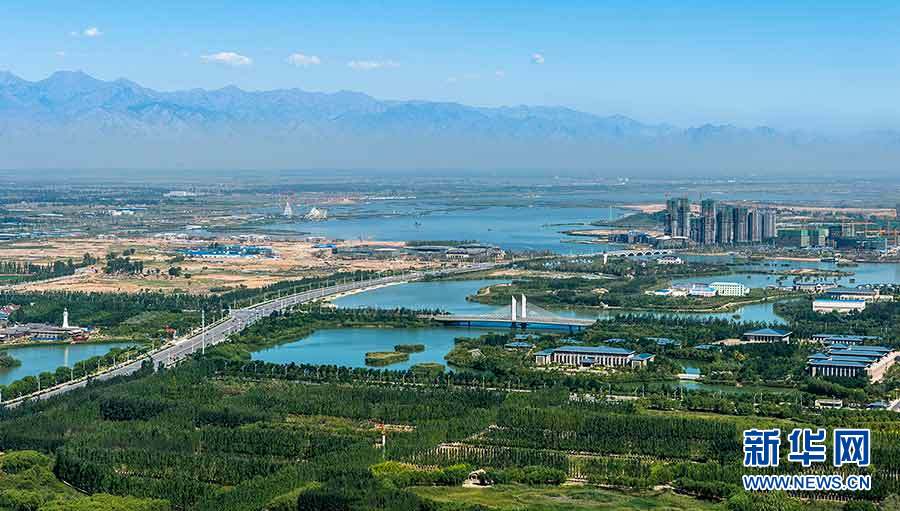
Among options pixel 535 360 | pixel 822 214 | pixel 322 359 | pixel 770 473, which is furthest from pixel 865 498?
pixel 822 214

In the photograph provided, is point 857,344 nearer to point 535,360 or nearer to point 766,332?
point 766,332

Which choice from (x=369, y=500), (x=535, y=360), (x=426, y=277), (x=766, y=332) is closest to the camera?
(x=369, y=500)

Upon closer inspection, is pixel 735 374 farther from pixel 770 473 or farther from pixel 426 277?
pixel 426 277

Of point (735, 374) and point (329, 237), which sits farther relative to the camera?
point (329, 237)

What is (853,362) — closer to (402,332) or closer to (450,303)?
(402,332)

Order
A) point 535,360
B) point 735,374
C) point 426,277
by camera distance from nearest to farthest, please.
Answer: point 735,374
point 535,360
point 426,277

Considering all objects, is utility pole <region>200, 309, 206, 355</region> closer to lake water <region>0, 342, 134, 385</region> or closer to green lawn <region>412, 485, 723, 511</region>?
lake water <region>0, 342, 134, 385</region>

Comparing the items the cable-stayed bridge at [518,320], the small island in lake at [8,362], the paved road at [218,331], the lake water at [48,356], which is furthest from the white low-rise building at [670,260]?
the small island in lake at [8,362]

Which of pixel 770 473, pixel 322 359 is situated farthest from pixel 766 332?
pixel 770 473
